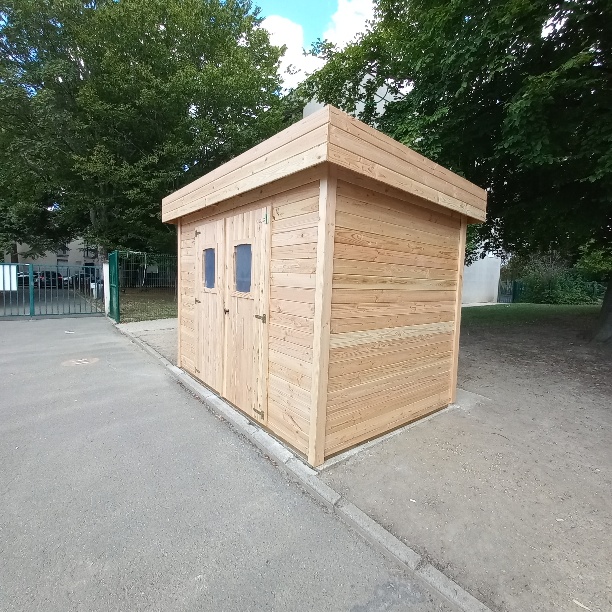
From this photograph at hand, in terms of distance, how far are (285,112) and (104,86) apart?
278 inches

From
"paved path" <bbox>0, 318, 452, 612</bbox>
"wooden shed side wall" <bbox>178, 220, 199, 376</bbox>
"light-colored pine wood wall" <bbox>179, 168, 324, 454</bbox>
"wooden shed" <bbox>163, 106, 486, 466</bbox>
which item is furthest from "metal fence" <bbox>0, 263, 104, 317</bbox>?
"light-colored pine wood wall" <bbox>179, 168, 324, 454</bbox>

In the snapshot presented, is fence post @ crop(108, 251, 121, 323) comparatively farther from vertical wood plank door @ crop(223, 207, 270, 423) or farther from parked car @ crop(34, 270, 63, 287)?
vertical wood plank door @ crop(223, 207, 270, 423)

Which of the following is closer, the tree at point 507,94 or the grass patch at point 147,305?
the tree at point 507,94

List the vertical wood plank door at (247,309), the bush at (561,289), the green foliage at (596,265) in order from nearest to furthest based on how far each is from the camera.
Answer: the vertical wood plank door at (247,309) → the green foliage at (596,265) → the bush at (561,289)

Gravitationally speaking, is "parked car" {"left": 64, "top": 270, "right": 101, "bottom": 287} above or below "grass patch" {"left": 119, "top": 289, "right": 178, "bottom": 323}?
above

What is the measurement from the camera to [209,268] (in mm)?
4285

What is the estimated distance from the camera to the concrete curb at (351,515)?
66.6 inches

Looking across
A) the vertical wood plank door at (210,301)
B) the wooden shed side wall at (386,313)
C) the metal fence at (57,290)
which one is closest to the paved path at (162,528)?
the vertical wood plank door at (210,301)

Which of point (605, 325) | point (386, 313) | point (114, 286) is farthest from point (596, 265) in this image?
point (114, 286)

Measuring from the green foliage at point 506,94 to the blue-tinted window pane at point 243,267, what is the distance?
4563 mm

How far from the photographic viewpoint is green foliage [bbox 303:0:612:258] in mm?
5105

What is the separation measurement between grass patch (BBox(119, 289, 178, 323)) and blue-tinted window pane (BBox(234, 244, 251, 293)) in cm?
810

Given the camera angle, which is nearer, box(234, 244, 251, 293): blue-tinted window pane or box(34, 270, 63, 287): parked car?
box(234, 244, 251, 293): blue-tinted window pane

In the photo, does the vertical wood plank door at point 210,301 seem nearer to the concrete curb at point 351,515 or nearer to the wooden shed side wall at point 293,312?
the concrete curb at point 351,515
